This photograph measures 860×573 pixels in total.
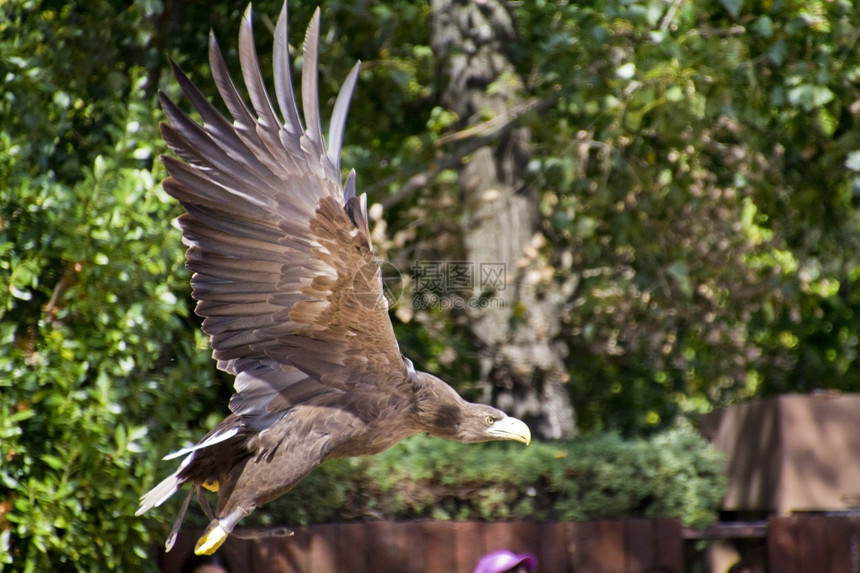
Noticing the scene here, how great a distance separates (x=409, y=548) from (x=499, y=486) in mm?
631

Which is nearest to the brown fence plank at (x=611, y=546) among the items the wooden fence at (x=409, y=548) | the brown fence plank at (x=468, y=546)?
the wooden fence at (x=409, y=548)

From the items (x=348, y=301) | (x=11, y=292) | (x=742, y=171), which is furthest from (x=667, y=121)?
(x=11, y=292)

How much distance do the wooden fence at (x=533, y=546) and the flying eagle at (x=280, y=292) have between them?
1.67 m

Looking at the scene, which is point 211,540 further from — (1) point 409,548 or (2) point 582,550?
(2) point 582,550

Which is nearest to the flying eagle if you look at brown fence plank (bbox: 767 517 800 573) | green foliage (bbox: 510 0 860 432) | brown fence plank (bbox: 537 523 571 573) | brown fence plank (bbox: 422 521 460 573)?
brown fence plank (bbox: 422 521 460 573)

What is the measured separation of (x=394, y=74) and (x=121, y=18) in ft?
5.85

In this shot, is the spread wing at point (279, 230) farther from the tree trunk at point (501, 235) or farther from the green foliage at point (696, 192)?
the tree trunk at point (501, 235)

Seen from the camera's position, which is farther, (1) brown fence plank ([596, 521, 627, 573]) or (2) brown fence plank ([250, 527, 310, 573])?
(1) brown fence plank ([596, 521, 627, 573])

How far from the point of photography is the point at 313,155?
11.0 ft

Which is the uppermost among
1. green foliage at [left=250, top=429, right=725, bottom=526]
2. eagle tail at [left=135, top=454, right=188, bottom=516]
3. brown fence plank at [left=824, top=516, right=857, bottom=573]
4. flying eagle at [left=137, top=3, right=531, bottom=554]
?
flying eagle at [left=137, top=3, right=531, bottom=554]

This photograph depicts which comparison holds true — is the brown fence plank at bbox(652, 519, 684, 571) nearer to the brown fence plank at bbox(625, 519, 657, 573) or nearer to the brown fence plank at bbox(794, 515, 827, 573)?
A: the brown fence plank at bbox(625, 519, 657, 573)

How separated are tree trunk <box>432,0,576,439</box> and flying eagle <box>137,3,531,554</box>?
285cm

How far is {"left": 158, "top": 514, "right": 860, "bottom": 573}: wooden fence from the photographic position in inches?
204

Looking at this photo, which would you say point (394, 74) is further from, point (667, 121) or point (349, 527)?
point (349, 527)
